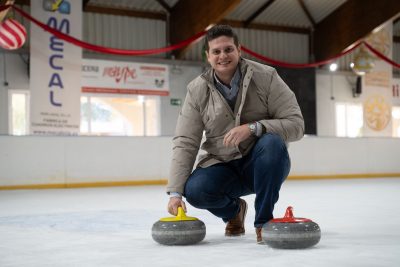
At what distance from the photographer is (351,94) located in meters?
14.2

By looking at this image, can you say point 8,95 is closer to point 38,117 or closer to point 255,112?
point 38,117

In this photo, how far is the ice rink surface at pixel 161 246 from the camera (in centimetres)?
192

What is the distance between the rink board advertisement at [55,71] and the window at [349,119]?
7.33 metres

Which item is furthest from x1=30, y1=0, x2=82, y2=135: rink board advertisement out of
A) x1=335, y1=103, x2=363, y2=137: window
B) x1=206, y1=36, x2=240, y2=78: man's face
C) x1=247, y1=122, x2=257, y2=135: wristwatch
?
x1=335, y1=103, x2=363, y2=137: window

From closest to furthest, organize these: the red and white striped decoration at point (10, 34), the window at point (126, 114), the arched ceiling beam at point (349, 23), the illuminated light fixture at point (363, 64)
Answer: the red and white striped decoration at point (10, 34) < the arched ceiling beam at point (349, 23) < the illuminated light fixture at point (363, 64) < the window at point (126, 114)

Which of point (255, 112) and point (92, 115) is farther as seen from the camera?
point (92, 115)

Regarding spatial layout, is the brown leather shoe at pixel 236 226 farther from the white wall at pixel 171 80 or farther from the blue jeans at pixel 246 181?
the white wall at pixel 171 80

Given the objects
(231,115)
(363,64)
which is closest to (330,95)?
(363,64)

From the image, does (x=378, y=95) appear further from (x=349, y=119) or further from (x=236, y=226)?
(x=236, y=226)

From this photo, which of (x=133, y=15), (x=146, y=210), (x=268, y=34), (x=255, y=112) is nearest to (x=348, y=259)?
(x=255, y=112)

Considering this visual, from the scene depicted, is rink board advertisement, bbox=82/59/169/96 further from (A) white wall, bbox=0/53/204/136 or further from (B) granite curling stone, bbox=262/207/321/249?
(B) granite curling stone, bbox=262/207/321/249

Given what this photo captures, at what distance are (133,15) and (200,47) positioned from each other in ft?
5.57

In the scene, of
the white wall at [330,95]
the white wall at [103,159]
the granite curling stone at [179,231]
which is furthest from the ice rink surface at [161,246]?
the white wall at [330,95]

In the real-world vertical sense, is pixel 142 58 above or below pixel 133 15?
below
